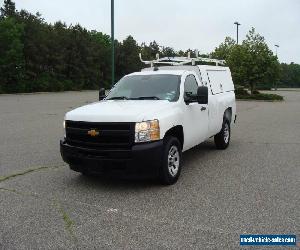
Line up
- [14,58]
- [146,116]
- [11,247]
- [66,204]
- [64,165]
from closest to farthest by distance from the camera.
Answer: [11,247] < [66,204] < [146,116] < [64,165] < [14,58]

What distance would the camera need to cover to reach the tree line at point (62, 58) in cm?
3303

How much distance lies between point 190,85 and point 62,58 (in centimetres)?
4777

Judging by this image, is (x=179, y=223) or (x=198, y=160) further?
(x=198, y=160)

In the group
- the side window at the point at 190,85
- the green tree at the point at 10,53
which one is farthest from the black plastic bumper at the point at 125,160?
the green tree at the point at 10,53

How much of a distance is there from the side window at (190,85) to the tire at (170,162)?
1.25 metres

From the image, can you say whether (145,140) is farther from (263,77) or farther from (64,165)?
(263,77)

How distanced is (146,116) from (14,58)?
41.6 meters

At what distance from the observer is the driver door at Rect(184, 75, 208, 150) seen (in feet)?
23.3

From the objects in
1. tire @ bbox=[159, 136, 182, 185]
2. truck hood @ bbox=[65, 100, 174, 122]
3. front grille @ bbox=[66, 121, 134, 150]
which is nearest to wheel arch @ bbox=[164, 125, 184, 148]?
tire @ bbox=[159, 136, 182, 185]

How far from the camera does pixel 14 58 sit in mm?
44094

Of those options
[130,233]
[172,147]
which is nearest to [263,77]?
[172,147]

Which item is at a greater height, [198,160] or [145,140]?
[145,140]

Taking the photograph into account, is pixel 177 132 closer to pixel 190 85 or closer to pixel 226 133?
pixel 190 85

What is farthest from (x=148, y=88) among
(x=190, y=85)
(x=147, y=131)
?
(x=147, y=131)
